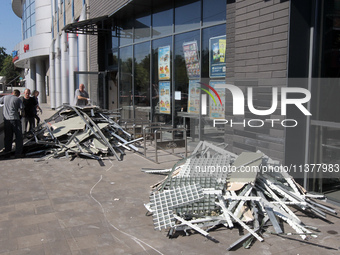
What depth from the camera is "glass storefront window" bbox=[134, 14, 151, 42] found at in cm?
1194

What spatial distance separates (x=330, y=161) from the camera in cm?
577

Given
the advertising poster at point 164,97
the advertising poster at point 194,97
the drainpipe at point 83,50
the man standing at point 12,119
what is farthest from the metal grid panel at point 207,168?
the drainpipe at point 83,50

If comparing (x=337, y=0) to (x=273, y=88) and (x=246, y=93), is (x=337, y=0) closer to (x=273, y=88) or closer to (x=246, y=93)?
(x=273, y=88)

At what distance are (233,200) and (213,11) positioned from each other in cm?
591

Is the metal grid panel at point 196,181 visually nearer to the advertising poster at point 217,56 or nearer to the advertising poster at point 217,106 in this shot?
the advertising poster at point 217,106

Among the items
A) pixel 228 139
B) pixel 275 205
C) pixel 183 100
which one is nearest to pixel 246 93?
pixel 228 139

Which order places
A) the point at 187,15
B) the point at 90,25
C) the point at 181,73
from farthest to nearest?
the point at 90,25 < the point at 181,73 < the point at 187,15

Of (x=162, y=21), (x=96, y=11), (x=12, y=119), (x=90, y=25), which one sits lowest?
(x=12, y=119)

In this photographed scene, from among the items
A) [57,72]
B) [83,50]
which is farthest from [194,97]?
[57,72]

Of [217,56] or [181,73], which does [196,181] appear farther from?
[181,73]

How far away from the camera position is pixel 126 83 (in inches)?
552

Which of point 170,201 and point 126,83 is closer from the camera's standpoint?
point 170,201

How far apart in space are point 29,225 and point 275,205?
132 inches

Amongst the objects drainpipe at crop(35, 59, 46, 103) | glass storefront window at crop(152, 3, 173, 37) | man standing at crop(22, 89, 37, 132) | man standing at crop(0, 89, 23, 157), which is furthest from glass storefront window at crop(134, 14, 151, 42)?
drainpipe at crop(35, 59, 46, 103)
